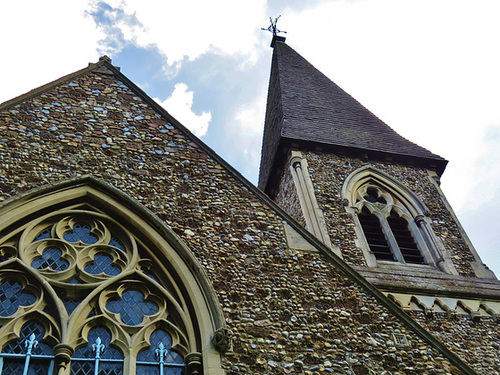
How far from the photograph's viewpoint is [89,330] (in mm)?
5555

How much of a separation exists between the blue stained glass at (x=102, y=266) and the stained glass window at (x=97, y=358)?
2.76 ft

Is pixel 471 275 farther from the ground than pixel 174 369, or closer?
farther from the ground

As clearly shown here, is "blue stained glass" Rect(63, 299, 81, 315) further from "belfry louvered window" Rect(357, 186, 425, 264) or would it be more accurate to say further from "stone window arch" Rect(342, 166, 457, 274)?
"belfry louvered window" Rect(357, 186, 425, 264)

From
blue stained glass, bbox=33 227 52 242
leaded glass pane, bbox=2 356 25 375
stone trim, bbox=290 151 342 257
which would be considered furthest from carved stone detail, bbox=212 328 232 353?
stone trim, bbox=290 151 342 257

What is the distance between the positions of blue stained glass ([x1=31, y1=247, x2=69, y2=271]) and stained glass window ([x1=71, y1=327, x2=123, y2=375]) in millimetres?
937

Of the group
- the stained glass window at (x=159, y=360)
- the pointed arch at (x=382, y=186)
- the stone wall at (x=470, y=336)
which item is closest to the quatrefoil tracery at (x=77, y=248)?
the stained glass window at (x=159, y=360)

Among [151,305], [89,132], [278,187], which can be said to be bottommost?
[151,305]

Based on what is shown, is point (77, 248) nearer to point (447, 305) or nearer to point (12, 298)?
point (12, 298)

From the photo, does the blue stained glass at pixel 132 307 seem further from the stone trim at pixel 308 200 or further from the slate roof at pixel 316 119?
the slate roof at pixel 316 119

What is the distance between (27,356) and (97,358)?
58cm

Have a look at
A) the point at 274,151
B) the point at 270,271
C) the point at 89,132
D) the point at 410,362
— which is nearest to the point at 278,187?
the point at 274,151

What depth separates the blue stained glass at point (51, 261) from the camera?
6.10 metres

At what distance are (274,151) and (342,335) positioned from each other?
8.30 metres

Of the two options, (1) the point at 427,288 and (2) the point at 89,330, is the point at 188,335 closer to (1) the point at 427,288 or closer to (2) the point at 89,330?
(2) the point at 89,330
